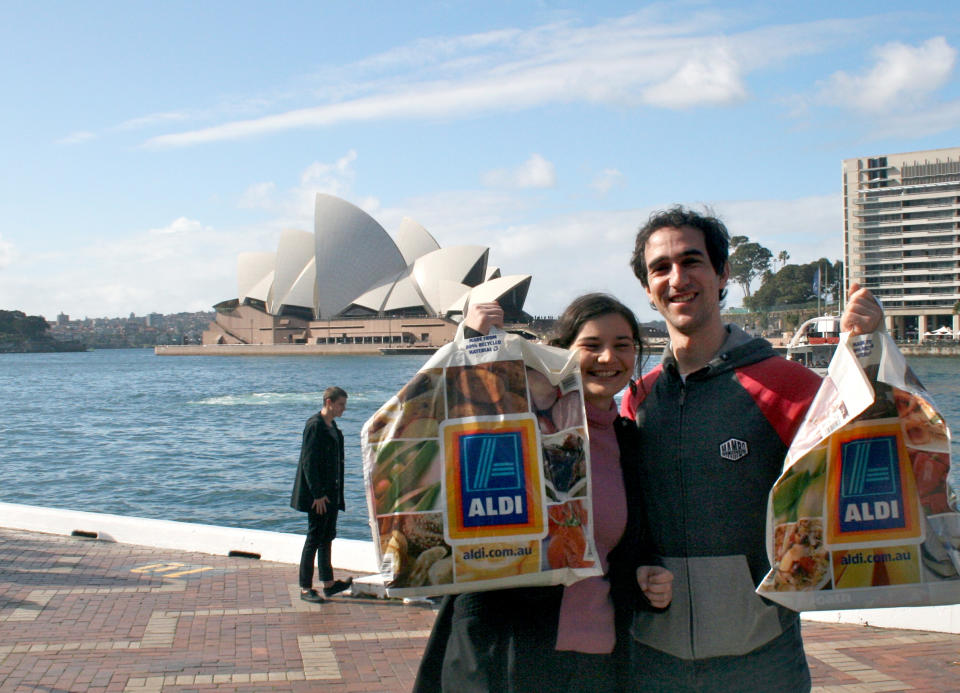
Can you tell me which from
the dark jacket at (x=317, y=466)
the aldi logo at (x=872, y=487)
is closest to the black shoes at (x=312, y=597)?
the dark jacket at (x=317, y=466)

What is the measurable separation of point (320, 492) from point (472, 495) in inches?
144

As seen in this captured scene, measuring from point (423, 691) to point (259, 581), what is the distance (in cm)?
375

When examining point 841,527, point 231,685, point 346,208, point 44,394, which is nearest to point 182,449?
point 231,685

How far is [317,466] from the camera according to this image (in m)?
5.12

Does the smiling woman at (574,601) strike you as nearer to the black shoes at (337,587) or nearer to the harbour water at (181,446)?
the black shoes at (337,587)

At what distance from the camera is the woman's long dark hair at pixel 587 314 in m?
1.89

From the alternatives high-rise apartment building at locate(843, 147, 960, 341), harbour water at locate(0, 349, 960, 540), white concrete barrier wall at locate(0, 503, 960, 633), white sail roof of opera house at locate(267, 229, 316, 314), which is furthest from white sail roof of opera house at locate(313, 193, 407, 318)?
white concrete barrier wall at locate(0, 503, 960, 633)

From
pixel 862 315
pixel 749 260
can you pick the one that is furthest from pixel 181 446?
pixel 749 260

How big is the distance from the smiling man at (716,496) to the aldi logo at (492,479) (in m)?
0.27

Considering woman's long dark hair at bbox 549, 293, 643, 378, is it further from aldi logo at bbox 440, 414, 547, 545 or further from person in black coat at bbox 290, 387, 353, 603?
person in black coat at bbox 290, 387, 353, 603

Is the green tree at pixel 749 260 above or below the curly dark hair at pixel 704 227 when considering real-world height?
above

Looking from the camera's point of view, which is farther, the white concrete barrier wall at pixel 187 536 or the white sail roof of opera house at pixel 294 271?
the white sail roof of opera house at pixel 294 271

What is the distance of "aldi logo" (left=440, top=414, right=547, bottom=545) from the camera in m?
1.63

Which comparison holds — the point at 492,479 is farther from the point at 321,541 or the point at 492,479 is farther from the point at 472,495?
the point at 321,541
